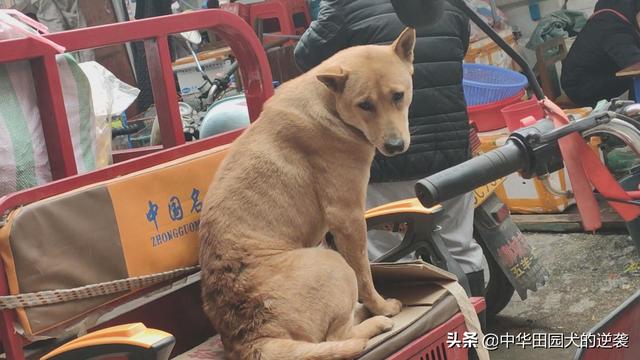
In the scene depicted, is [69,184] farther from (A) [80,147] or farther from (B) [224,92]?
(B) [224,92]

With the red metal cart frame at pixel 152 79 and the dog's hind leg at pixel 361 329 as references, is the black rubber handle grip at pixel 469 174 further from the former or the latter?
the red metal cart frame at pixel 152 79

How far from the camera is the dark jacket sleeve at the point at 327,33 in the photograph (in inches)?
128

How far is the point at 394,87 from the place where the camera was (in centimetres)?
219

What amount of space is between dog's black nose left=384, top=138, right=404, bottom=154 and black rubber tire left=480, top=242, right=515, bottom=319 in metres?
1.69

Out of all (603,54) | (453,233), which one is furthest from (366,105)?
(603,54)

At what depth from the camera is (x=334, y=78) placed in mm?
2184

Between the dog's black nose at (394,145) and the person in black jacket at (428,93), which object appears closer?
the dog's black nose at (394,145)

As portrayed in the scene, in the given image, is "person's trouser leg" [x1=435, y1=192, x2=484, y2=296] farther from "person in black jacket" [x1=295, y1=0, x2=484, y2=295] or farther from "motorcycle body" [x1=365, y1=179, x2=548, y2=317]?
"motorcycle body" [x1=365, y1=179, x2=548, y2=317]

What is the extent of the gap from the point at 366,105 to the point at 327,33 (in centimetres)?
118

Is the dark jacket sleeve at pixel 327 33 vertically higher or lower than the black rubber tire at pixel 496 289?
higher

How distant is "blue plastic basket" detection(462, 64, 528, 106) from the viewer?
14.5 ft

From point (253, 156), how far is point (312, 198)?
0.22 meters

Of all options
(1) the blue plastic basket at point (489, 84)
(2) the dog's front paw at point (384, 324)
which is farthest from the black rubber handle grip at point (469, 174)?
(1) the blue plastic basket at point (489, 84)

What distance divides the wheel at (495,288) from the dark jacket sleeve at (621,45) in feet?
8.90
